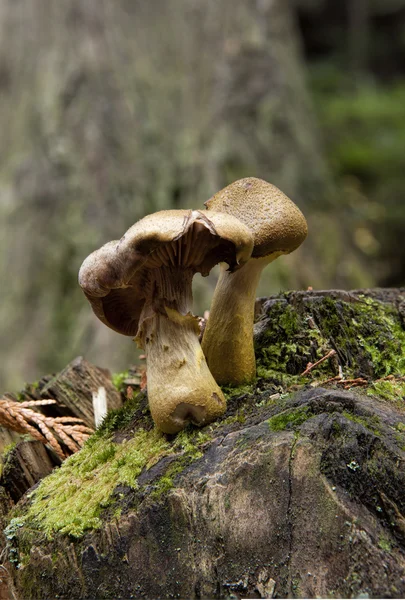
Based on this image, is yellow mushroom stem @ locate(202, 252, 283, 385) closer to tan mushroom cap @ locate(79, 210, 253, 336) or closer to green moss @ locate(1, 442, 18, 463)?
tan mushroom cap @ locate(79, 210, 253, 336)

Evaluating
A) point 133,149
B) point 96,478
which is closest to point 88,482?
point 96,478

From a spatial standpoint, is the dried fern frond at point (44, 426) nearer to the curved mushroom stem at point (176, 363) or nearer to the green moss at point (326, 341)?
the curved mushroom stem at point (176, 363)

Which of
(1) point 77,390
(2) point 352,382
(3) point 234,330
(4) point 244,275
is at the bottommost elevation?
(2) point 352,382

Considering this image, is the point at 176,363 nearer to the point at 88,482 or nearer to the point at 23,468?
the point at 88,482

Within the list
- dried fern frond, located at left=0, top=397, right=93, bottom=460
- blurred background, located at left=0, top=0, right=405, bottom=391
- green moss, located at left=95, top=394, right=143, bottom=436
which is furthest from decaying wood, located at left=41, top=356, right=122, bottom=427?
blurred background, located at left=0, top=0, right=405, bottom=391

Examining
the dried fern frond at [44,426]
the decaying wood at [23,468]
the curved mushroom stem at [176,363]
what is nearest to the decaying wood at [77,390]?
the dried fern frond at [44,426]

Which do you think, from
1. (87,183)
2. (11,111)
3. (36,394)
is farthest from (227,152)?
(36,394)

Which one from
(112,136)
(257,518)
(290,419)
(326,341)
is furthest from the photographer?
(112,136)
